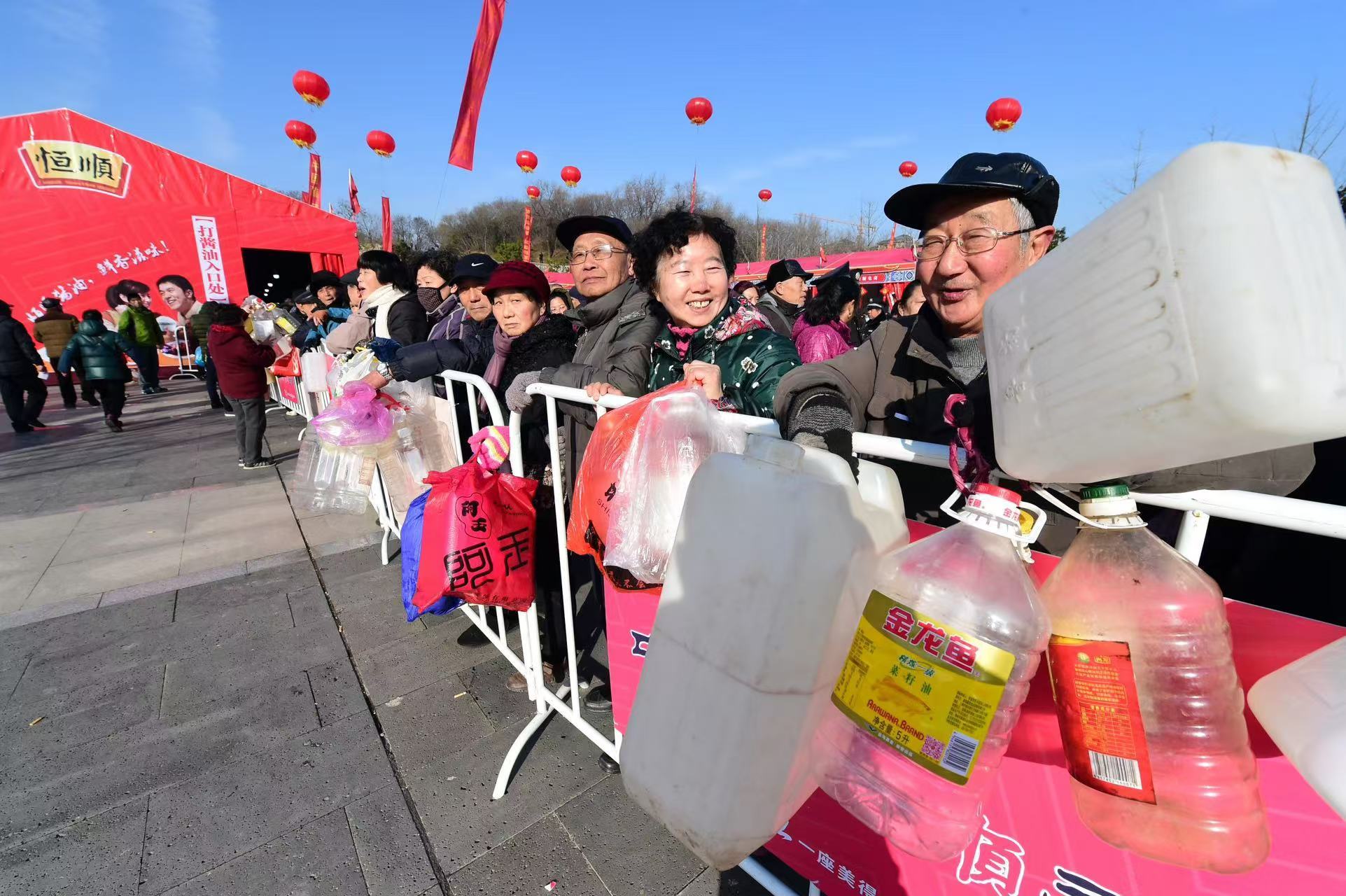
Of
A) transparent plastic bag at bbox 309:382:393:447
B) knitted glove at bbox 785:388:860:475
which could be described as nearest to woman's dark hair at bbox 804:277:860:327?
transparent plastic bag at bbox 309:382:393:447

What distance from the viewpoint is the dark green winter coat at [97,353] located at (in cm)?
835

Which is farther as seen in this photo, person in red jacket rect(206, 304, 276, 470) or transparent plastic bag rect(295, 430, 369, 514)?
person in red jacket rect(206, 304, 276, 470)

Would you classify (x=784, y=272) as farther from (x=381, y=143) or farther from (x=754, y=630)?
(x=381, y=143)

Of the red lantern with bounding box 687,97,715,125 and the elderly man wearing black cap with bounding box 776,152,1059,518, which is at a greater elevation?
the red lantern with bounding box 687,97,715,125

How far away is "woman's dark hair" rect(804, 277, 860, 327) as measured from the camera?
17.6 feet

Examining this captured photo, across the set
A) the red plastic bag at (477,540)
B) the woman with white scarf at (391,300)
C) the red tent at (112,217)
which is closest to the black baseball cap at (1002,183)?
the red plastic bag at (477,540)

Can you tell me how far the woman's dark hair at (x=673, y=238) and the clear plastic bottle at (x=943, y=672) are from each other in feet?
4.97

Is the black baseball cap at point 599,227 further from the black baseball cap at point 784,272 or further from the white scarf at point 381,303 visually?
the black baseball cap at point 784,272

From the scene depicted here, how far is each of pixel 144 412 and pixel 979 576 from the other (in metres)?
13.9

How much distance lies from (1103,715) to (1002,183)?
4.14 feet

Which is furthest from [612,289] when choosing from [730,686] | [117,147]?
[117,147]

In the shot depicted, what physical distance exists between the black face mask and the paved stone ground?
2179 millimetres

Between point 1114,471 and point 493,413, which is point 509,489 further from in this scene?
point 1114,471

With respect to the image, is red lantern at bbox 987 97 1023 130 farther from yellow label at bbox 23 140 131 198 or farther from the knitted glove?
yellow label at bbox 23 140 131 198
